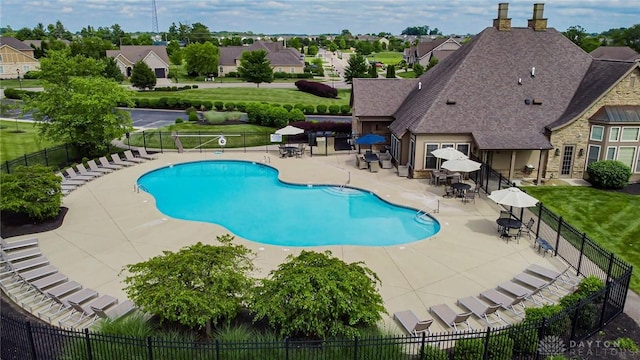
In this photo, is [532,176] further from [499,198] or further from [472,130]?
[499,198]

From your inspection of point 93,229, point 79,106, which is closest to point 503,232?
point 93,229

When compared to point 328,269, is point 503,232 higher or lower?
lower

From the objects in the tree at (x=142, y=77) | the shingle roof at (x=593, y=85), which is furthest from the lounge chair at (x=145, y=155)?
the tree at (x=142, y=77)

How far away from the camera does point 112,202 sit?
24609 millimetres

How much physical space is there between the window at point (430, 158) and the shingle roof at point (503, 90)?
0.99 meters

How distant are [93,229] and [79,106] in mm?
13413

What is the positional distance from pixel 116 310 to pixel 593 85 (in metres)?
27.7

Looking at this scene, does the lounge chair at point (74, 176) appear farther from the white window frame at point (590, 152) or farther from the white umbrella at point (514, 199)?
the white window frame at point (590, 152)

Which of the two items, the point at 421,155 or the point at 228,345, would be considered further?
the point at 421,155

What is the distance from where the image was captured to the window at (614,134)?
2657 cm

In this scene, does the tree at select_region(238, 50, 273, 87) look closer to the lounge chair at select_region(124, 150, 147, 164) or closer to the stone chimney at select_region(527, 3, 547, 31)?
the lounge chair at select_region(124, 150, 147, 164)

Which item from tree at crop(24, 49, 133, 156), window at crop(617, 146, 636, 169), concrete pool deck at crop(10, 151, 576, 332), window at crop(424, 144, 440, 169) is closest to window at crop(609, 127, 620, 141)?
window at crop(617, 146, 636, 169)

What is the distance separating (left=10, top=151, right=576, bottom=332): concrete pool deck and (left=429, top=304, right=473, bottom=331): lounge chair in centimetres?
26

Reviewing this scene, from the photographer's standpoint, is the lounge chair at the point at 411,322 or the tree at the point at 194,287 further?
the lounge chair at the point at 411,322
